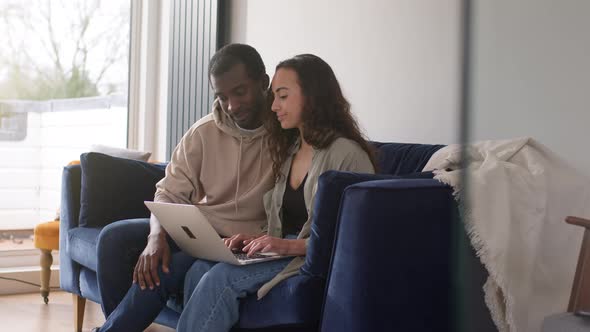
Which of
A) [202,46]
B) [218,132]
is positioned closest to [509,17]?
[218,132]

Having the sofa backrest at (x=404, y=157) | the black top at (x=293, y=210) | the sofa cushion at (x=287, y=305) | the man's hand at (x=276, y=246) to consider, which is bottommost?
the sofa cushion at (x=287, y=305)

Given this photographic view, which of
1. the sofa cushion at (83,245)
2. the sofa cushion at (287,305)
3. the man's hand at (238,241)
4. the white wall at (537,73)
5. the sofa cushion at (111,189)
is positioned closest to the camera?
the white wall at (537,73)

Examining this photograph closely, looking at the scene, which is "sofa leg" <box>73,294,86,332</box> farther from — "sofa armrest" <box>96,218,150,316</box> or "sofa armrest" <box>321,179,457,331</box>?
"sofa armrest" <box>321,179,457,331</box>

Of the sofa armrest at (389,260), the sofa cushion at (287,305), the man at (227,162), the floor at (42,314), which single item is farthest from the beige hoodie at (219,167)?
the floor at (42,314)

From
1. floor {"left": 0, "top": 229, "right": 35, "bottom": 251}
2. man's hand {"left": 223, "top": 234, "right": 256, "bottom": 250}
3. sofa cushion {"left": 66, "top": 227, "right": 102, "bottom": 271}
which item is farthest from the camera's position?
floor {"left": 0, "top": 229, "right": 35, "bottom": 251}

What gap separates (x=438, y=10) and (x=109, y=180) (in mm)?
1273

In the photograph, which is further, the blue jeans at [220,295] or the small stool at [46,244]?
the small stool at [46,244]

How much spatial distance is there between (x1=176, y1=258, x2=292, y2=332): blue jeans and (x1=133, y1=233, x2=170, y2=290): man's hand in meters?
0.20

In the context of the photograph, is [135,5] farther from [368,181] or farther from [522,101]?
[522,101]

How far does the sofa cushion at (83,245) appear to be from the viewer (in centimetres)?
240

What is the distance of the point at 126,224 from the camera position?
2.08 m

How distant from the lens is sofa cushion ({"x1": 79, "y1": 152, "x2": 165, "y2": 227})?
2568mm

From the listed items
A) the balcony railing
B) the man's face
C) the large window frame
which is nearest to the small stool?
the balcony railing

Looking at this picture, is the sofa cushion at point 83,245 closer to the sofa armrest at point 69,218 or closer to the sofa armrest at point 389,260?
the sofa armrest at point 69,218
